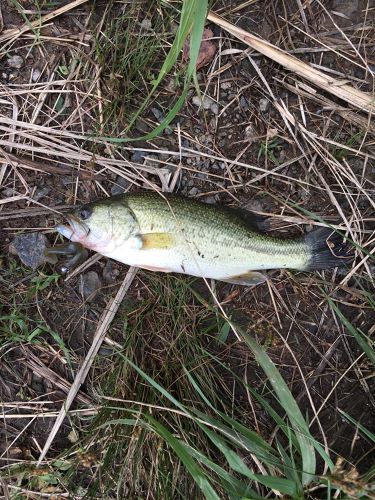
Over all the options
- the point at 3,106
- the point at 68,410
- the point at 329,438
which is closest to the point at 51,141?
the point at 3,106

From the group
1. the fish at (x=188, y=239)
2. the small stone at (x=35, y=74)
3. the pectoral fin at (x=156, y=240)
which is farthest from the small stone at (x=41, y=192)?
Result: the pectoral fin at (x=156, y=240)

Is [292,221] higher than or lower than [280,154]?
lower

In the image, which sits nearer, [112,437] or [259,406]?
[112,437]

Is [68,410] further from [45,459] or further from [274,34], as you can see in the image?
[274,34]

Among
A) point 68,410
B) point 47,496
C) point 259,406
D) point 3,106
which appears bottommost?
point 47,496

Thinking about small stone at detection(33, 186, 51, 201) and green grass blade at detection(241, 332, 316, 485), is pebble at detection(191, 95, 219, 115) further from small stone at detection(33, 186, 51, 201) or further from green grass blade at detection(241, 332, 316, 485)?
green grass blade at detection(241, 332, 316, 485)

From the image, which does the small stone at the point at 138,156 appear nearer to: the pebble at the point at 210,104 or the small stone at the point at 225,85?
the pebble at the point at 210,104
